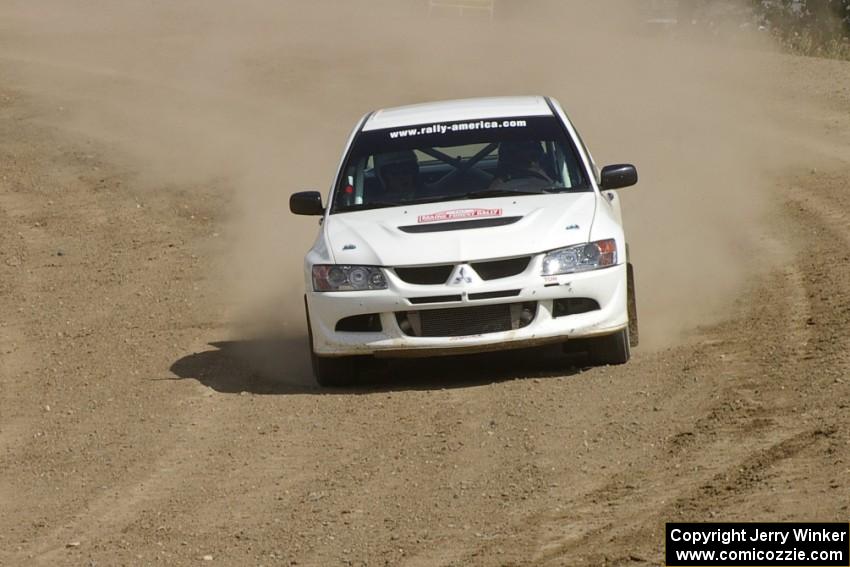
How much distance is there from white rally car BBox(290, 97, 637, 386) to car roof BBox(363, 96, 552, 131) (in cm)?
61

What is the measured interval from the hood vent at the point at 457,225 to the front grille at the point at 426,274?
0.31 meters

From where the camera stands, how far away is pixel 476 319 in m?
9.23

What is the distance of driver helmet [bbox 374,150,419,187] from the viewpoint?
10.4m

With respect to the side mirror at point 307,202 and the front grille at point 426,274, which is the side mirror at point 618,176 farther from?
the side mirror at point 307,202

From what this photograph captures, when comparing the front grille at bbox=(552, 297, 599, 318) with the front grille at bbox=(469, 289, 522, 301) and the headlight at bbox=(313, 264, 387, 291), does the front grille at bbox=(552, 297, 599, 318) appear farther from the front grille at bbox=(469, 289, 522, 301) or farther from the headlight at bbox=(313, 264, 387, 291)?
the headlight at bbox=(313, 264, 387, 291)

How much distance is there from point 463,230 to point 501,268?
35 cm

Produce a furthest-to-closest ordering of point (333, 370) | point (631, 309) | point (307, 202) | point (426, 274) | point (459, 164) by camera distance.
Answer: point (459, 164) → point (307, 202) → point (631, 309) → point (333, 370) → point (426, 274)

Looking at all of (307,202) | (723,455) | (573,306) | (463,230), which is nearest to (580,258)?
(573,306)

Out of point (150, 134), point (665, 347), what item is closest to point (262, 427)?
point (665, 347)

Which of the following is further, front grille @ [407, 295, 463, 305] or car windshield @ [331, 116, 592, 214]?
car windshield @ [331, 116, 592, 214]

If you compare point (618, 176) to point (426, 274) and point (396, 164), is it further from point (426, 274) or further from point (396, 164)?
point (426, 274)

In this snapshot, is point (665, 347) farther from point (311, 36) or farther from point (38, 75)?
point (311, 36)

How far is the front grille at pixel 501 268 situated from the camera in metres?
9.22

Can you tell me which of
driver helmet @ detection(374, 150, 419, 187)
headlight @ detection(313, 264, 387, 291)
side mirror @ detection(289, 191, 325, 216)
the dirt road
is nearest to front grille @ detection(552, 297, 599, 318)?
the dirt road
